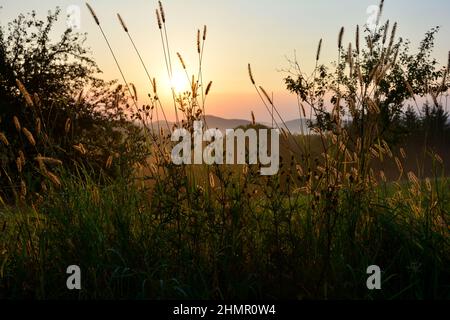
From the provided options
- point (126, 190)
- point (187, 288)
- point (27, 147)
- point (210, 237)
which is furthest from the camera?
point (27, 147)

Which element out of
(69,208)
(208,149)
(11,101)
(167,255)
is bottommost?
(167,255)

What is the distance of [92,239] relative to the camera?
4594 mm

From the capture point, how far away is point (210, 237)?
14.7 ft

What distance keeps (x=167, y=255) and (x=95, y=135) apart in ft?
41.4

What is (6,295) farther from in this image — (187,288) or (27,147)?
(27,147)
